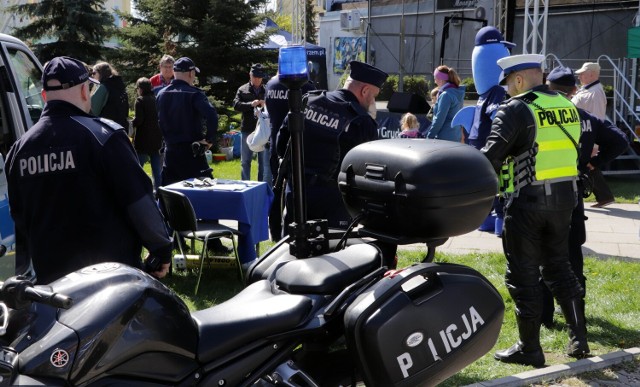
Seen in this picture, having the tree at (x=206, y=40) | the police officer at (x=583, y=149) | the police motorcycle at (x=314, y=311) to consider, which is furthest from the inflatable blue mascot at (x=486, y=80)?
the tree at (x=206, y=40)

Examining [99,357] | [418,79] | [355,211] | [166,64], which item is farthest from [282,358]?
[418,79]

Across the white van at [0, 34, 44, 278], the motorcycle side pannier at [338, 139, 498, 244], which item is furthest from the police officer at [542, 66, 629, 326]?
the white van at [0, 34, 44, 278]

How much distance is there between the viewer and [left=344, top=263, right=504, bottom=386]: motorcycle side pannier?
8.71 ft

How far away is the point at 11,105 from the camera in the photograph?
5859 millimetres

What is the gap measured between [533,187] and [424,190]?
2033 mm

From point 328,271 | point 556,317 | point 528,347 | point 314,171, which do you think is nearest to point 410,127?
point 556,317

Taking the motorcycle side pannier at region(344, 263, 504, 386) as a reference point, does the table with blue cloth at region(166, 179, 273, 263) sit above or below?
below

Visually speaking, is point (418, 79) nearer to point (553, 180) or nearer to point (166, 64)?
point (166, 64)

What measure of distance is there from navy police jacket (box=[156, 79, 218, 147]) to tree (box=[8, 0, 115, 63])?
614 inches

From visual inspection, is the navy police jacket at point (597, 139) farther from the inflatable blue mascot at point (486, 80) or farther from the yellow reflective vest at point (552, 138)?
the inflatable blue mascot at point (486, 80)

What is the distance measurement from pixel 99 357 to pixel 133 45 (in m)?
19.7

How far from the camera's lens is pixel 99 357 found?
2.17 meters

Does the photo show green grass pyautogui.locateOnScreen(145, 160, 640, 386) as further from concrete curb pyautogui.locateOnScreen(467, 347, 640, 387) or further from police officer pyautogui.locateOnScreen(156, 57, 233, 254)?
police officer pyautogui.locateOnScreen(156, 57, 233, 254)

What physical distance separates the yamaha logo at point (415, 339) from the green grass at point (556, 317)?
79.7 inches
